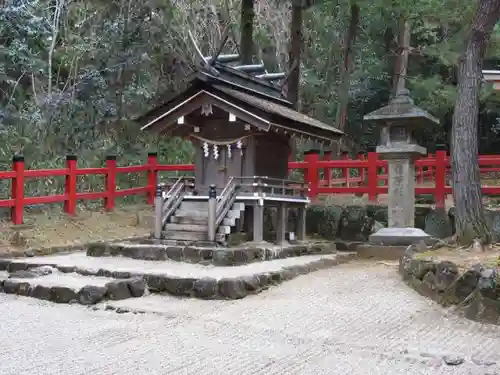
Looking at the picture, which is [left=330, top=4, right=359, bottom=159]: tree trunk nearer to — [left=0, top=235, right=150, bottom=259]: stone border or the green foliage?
the green foliage

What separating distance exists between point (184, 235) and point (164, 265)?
1548mm

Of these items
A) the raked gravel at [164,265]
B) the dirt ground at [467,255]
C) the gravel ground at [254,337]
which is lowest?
the gravel ground at [254,337]

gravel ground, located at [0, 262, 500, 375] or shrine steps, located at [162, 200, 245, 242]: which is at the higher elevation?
shrine steps, located at [162, 200, 245, 242]

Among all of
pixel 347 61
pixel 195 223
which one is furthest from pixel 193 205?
pixel 347 61

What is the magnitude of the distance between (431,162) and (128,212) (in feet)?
26.6

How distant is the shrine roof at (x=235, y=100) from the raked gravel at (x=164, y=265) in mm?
3026

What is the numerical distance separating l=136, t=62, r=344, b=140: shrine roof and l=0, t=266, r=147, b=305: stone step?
4638mm

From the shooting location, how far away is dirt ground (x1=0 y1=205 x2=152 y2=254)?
12141 millimetres

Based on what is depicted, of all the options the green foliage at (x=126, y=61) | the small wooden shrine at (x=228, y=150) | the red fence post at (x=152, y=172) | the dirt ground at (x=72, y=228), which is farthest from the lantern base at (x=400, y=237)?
the green foliage at (x=126, y=61)

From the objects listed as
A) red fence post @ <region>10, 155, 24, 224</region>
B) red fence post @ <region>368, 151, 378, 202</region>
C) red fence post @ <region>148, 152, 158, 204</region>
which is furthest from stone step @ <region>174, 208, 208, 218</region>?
red fence post @ <region>368, 151, 378, 202</region>

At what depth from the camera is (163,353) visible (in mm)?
5836

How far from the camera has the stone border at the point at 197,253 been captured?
10.3 m

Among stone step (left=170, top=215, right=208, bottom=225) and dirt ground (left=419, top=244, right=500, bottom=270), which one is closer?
dirt ground (left=419, top=244, right=500, bottom=270)

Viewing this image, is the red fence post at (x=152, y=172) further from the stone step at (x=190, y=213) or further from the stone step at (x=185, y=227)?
the stone step at (x=185, y=227)
